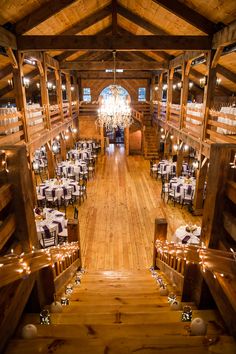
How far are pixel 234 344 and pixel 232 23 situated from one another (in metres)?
7.48

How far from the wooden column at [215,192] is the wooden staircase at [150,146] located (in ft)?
50.7

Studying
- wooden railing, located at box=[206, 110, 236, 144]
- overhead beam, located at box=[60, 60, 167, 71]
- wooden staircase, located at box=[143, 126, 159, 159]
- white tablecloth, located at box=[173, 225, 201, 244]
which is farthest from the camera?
wooden staircase, located at box=[143, 126, 159, 159]

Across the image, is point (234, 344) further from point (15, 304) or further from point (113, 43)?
point (113, 43)

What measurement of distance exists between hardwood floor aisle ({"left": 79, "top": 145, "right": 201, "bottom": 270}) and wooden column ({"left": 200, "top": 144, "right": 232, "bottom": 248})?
3.99 metres

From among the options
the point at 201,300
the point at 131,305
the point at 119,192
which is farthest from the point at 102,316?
the point at 119,192

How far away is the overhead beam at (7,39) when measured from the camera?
23.0 ft

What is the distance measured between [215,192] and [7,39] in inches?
295

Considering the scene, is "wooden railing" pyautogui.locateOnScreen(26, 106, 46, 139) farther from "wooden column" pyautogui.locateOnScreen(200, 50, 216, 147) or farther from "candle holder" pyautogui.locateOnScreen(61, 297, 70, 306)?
"candle holder" pyautogui.locateOnScreen(61, 297, 70, 306)

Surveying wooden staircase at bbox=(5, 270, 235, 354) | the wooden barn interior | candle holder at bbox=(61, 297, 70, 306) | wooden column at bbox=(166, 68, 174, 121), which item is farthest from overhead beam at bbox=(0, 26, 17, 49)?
wooden column at bbox=(166, 68, 174, 121)

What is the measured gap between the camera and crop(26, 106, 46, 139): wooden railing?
31.7 feet

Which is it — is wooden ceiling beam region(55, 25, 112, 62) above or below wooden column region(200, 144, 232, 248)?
above

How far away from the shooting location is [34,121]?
425 inches

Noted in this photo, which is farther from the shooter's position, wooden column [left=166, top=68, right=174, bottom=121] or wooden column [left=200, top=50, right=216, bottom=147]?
wooden column [left=166, top=68, right=174, bottom=121]

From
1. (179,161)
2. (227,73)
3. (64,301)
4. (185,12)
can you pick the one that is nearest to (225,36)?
(185,12)
